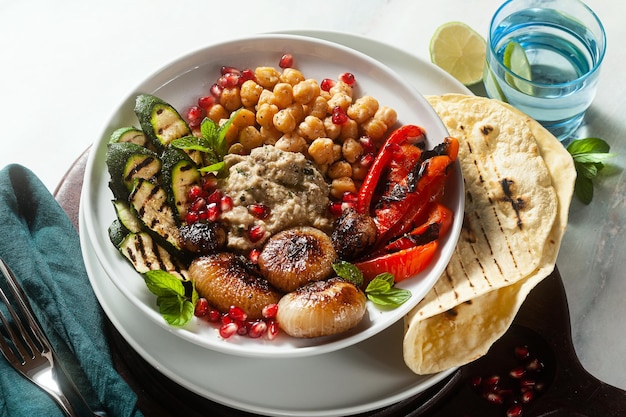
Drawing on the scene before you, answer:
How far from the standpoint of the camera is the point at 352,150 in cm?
471

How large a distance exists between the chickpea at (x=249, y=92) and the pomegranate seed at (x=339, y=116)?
1.64ft

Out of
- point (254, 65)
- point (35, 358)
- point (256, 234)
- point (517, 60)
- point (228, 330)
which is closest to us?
point (228, 330)

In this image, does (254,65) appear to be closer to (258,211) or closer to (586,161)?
(258,211)

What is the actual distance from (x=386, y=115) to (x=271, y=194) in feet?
2.93

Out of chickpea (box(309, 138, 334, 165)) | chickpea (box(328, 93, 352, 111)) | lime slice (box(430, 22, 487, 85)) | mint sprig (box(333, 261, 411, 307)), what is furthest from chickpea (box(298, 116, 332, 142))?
lime slice (box(430, 22, 487, 85))

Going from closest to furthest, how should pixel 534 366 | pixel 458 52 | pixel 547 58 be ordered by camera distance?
pixel 534 366
pixel 458 52
pixel 547 58

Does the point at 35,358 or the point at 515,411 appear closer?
the point at 35,358

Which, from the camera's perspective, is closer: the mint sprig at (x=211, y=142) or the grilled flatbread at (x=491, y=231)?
the grilled flatbread at (x=491, y=231)

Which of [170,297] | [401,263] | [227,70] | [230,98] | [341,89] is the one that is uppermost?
[227,70]

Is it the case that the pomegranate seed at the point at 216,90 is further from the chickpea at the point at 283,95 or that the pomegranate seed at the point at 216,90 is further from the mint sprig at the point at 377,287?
the mint sprig at the point at 377,287

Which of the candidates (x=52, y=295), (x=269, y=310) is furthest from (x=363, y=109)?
(x=52, y=295)

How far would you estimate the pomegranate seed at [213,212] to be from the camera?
4285 mm

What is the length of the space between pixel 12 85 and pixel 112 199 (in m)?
2.27

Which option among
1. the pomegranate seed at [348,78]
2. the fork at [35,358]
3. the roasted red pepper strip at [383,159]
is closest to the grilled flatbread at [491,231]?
the roasted red pepper strip at [383,159]
